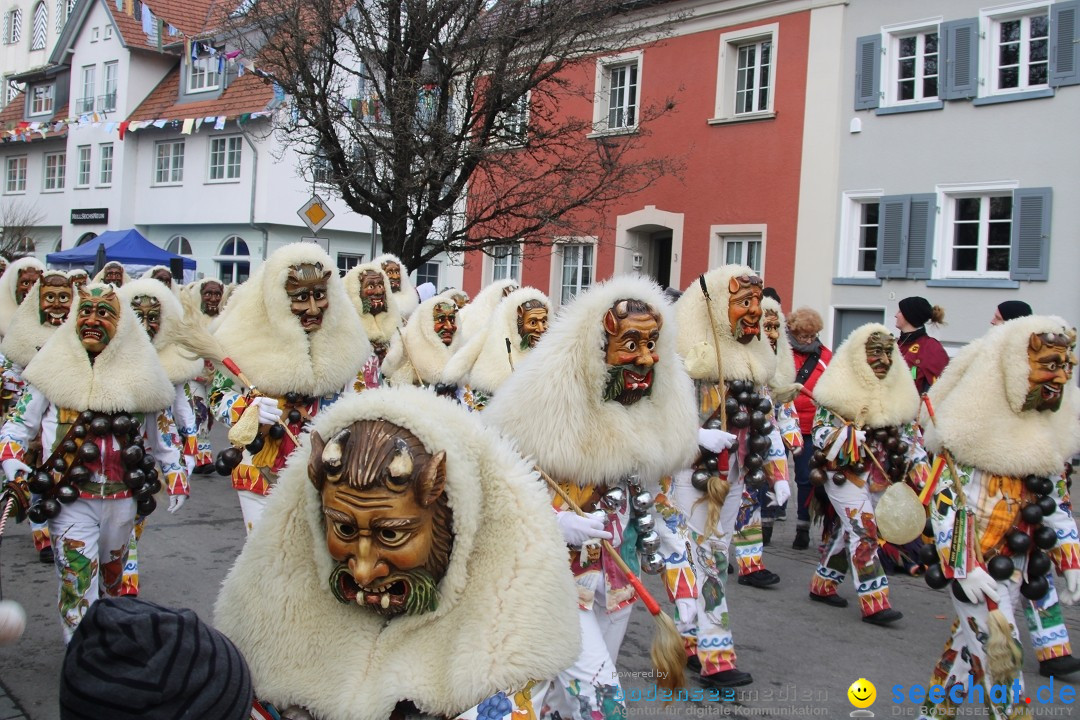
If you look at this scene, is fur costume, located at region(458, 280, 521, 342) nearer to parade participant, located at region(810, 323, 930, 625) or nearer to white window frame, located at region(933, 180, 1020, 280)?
parade participant, located at region(810, 323, 930, 625)

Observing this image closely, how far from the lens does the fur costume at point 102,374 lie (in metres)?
4.89

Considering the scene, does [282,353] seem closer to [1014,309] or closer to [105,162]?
[1014,309]

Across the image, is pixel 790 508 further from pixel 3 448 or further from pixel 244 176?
pixel 244 176

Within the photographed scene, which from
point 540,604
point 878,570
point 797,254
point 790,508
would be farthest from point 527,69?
point 540,604

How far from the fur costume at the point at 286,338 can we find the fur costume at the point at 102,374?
43 centimetres

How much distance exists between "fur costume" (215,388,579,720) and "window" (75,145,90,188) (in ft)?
120

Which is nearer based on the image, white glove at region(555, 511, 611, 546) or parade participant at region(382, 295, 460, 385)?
white glove at region(555, 511, 611, 546)

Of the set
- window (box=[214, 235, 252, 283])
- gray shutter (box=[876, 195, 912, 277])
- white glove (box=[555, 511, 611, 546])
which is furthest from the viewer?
window (box=[214, 235, 252, 283])

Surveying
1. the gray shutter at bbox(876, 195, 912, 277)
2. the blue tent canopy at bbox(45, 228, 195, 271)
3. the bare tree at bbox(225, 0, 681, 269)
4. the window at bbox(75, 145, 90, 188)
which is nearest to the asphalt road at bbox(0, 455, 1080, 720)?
the bare tree at bbox(225, 0, 681, 269)

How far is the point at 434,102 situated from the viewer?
16.1m

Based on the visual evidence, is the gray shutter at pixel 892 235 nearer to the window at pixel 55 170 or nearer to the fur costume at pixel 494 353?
the fur costume at pixel 494 353

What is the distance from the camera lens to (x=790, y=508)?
9.98 m

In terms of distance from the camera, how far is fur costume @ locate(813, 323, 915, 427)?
6.50 metres

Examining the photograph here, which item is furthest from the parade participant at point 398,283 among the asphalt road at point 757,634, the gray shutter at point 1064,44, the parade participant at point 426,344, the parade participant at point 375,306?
the gray shutter at point 1064,44
